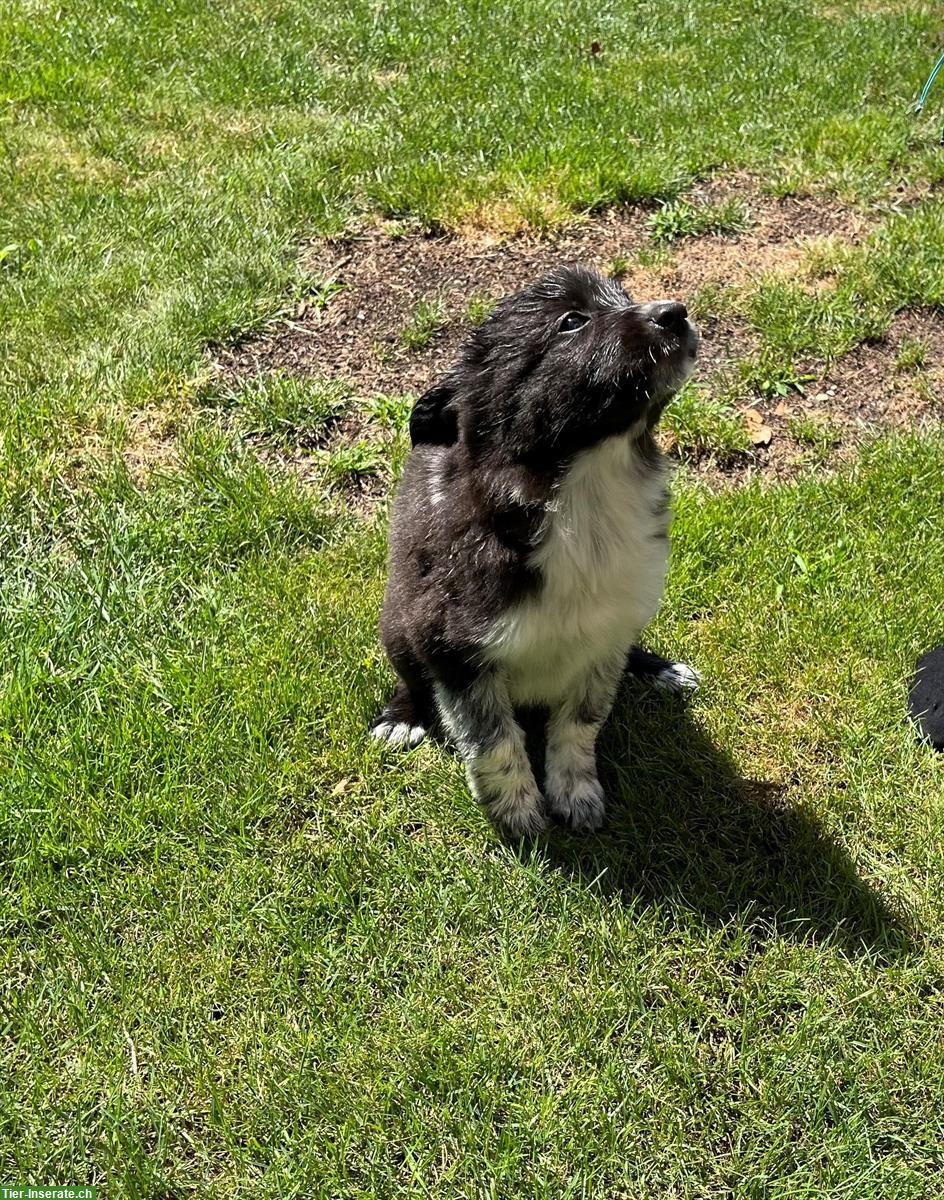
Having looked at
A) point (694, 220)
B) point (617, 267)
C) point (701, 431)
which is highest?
point (694, 220)

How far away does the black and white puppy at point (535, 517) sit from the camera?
8.35ft

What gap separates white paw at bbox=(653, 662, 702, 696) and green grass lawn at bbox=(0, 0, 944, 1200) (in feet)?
0.30

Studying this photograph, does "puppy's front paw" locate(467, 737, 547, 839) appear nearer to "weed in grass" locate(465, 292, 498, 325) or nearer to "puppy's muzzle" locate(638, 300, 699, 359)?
"puppy's muzzle" locate(638, 300, 699, 359)

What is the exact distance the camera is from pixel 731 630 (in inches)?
148

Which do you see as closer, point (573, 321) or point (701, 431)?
point (573, 321)

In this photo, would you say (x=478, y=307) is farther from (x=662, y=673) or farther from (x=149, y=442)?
(x=662, y=673)

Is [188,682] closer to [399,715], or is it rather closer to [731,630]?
[399,715]

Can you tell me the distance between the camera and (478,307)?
5.11m

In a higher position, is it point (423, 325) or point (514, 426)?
point (514, 426)

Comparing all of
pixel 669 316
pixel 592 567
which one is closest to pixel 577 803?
pixel 592 567

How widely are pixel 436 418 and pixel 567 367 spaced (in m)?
0.54

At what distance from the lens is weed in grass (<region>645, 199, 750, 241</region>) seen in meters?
5.80

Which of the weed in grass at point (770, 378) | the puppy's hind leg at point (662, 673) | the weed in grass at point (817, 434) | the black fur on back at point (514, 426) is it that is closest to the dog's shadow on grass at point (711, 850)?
the puppy's hind leg at point (662, 673)

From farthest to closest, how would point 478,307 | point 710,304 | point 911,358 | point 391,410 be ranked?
point 710,304 < point 478,307 < point 911,358 < point 391,410
